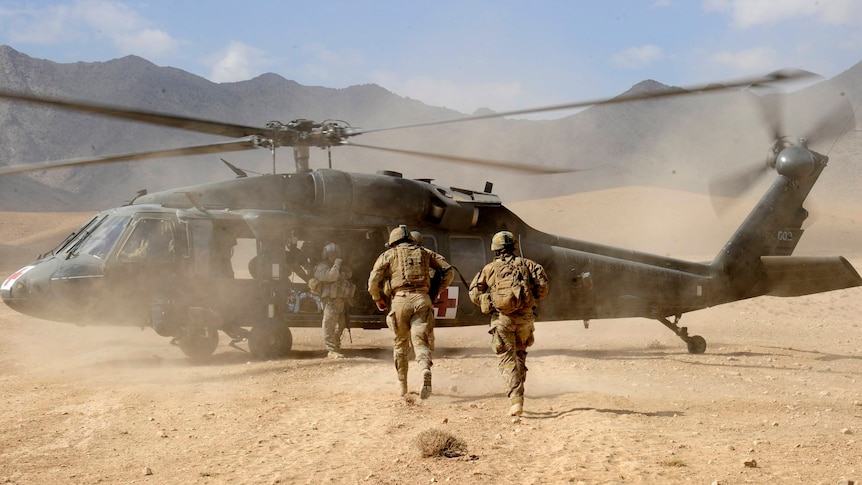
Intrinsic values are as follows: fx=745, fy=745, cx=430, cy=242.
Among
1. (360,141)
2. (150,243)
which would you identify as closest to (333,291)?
(150,243)

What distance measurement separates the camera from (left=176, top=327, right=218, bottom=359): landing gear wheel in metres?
9.66

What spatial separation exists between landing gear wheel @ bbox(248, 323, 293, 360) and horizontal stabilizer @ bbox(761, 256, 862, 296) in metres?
7.65

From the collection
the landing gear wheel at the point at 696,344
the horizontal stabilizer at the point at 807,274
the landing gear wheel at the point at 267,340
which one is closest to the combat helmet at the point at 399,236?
the landing gear wheel at the point at 267,340

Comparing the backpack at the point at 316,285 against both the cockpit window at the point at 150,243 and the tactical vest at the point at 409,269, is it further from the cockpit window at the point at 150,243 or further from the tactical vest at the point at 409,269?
the tactical vest at the point at 409,269

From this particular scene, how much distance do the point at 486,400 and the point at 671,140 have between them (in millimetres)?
100503

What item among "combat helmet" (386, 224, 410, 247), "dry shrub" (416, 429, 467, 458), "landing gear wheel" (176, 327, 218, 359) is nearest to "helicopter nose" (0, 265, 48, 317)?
"landing gear wheel" (176, 327, 218, 359)

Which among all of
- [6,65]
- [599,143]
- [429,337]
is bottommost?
[429,337]

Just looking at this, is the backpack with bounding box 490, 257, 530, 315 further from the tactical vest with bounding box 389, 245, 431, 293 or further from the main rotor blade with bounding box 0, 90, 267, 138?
the main rotor blade with bounding box 0, 90, 267, 138

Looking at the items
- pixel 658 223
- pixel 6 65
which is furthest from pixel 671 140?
pixel 6 65

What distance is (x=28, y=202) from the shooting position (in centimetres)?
6969

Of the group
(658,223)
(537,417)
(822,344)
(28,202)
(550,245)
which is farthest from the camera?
(28,202)

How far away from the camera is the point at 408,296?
744 cm

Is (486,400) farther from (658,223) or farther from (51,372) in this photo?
(658,223)

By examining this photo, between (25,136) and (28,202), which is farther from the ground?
(25,136)
